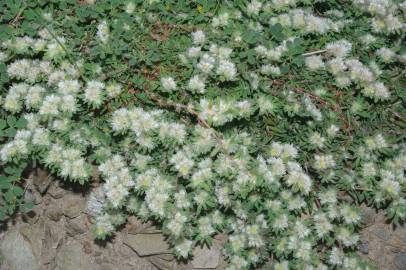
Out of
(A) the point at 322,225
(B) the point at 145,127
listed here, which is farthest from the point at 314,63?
(B) the point at 145,127

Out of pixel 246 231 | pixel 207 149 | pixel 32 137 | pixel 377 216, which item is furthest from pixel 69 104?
pixel 377 216

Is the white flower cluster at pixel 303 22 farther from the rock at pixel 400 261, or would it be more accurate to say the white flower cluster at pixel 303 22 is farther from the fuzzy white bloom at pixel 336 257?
the rock at pixel 400 261

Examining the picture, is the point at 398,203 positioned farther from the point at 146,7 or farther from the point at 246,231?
the point at 146,7

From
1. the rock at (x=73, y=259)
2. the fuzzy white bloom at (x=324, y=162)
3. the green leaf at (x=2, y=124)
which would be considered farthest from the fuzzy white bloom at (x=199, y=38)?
the rock at (x=73, y=259)

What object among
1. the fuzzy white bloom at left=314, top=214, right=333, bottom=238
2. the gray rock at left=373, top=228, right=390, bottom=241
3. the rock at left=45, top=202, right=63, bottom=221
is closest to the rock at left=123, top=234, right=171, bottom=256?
the rock at left=45, top=202, right=63, bottom=221

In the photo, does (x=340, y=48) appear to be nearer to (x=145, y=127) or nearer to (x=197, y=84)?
(x=197, y=84)

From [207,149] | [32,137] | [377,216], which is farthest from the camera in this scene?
[377,216]

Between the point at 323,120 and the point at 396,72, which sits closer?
the point at 323,120

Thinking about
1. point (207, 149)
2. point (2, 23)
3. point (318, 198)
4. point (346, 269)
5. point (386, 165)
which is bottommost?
point (346, 269)
